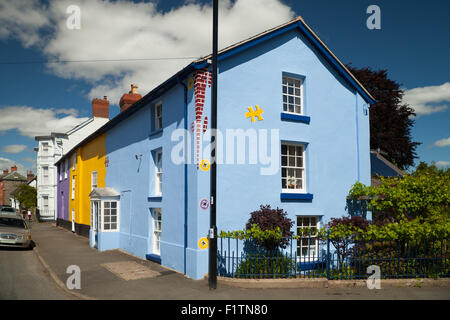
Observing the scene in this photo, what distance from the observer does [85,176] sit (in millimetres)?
22734

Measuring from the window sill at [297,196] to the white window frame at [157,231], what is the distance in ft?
15.7

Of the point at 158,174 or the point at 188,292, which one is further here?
the point at 158,174

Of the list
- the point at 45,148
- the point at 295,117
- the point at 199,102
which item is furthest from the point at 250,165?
the point at 45,148

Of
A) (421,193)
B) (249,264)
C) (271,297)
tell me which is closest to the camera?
(271,297)

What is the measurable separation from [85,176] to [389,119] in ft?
66.4

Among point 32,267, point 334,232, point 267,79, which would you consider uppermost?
point 267,79

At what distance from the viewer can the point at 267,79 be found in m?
11.9

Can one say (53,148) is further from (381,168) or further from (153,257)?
(381,168)

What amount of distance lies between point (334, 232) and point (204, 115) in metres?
4.98

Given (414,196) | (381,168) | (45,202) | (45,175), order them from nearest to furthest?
1. (414,196)
2. (381,168)
3. (45,202)
4. (45,175)
